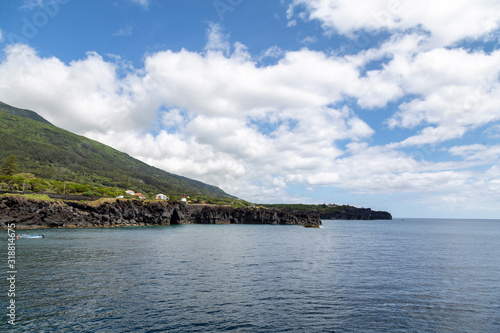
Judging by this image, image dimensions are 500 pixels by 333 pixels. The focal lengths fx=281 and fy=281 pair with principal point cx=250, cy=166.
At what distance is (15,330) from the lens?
2023cm

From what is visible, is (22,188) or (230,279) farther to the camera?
(22,188)

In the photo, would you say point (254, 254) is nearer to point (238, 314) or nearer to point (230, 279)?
point (230, 279)

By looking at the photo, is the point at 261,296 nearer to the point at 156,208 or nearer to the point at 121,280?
the point at 121,280

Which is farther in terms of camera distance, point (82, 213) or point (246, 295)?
point (82, 213)

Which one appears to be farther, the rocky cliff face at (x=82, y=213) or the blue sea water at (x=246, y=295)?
the rocky cliff face at (x=82, y=213)

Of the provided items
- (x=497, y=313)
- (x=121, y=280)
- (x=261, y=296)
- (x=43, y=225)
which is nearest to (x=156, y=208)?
(x=43, y=225)

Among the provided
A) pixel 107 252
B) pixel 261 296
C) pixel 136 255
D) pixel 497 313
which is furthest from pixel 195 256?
pixel 497 313

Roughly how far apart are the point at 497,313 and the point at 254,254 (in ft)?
127

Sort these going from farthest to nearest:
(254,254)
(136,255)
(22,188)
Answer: (22,188), (254,254), (136,255)

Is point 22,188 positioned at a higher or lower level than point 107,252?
higher

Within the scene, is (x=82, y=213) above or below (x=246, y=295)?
above

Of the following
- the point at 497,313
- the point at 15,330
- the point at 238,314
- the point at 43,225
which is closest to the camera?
the point at 15,330

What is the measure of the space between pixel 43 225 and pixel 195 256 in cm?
9479

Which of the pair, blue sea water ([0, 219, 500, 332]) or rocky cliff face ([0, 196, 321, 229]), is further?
rocky cliff face ([0, 196, 321, 229])
